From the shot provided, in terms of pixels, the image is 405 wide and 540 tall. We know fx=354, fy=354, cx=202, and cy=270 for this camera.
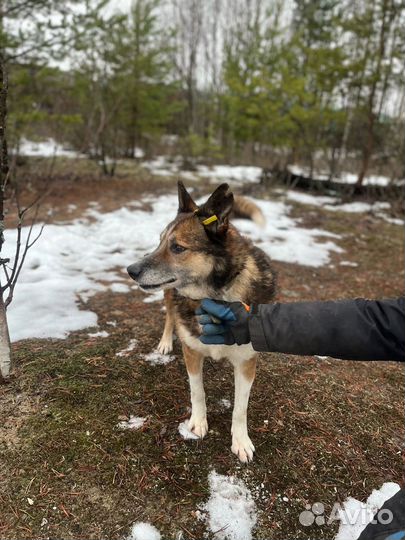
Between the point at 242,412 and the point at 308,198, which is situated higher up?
the point at 308,198

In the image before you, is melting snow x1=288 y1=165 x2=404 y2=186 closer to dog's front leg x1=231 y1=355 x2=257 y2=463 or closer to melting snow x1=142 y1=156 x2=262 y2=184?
melting snow x1=142 y1=156 x2=262 y2=184

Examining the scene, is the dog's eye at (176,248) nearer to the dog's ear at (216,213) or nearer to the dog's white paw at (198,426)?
the dog's ear at (216,213)

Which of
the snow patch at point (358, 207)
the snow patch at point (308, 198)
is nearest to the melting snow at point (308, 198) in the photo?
the snow patch at point (308, 198)

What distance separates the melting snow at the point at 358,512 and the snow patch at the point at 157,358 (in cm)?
178

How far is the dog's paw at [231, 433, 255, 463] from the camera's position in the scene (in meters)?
2.42

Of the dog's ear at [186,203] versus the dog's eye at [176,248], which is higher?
the dog's ear at [186,203]

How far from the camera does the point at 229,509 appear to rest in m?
2.10

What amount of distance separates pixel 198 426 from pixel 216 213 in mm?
1541

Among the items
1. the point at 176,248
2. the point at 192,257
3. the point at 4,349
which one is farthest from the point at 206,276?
the point at 4,349

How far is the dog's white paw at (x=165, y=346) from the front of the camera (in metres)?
3.46

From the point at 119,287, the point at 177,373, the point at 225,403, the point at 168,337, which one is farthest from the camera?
the point at 119,287

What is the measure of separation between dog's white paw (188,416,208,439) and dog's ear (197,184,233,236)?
137 cm

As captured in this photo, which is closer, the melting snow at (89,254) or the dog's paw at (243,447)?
the dog's paw at (243,447)

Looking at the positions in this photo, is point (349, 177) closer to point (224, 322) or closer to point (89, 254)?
point (89, 254)
